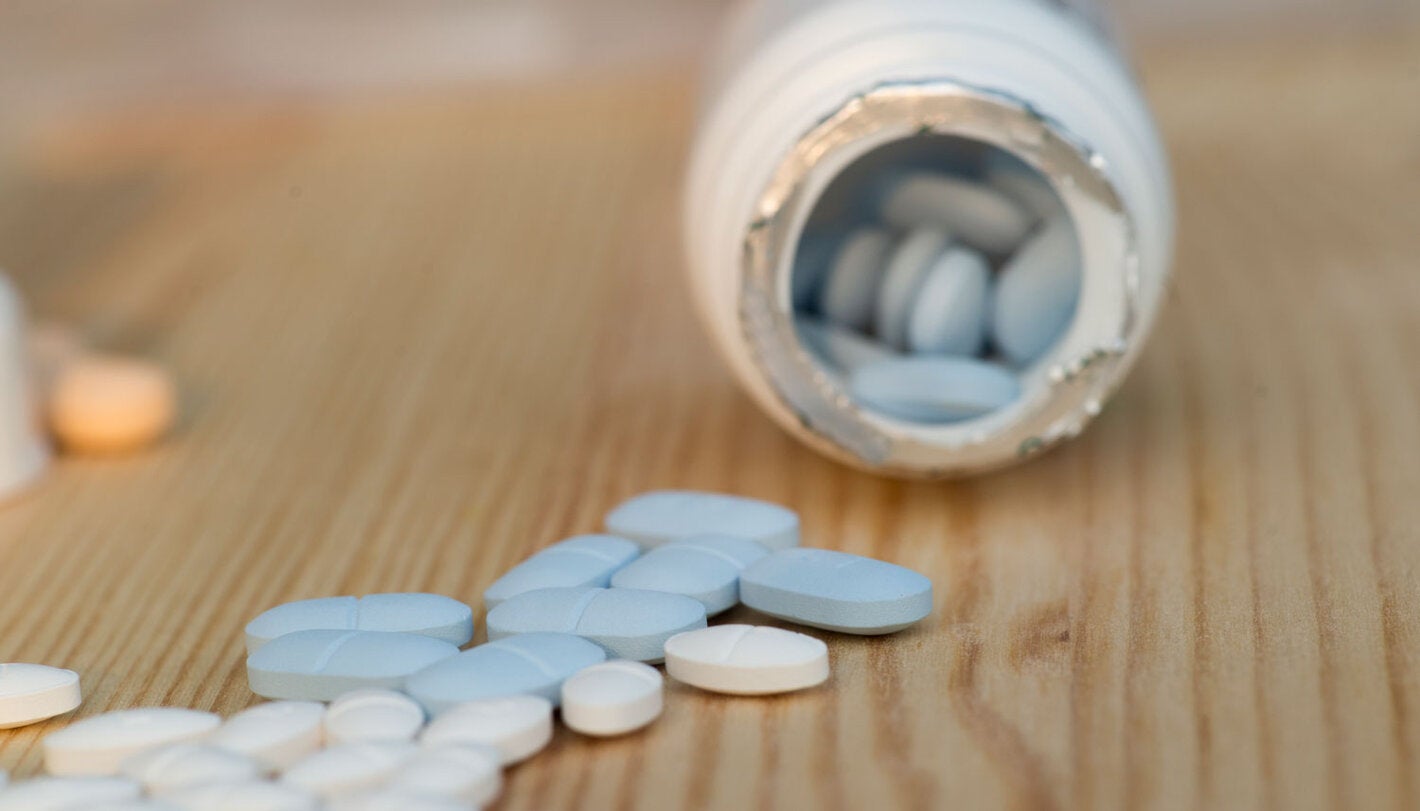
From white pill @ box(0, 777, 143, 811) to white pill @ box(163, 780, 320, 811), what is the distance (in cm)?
2

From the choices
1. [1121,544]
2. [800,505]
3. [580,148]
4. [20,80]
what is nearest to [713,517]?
[800,505]

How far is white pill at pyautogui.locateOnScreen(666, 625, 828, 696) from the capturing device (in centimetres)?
67

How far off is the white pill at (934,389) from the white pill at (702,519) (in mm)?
75

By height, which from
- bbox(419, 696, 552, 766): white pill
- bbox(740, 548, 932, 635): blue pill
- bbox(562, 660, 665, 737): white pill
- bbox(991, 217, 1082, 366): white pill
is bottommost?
bbox(419, 696, 552, 766): white pill

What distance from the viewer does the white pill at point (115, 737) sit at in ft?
2.09

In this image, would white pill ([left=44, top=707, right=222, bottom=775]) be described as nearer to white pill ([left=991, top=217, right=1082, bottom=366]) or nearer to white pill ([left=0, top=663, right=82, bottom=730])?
white pill ([left=0, top=663, right=82, bottom=730])

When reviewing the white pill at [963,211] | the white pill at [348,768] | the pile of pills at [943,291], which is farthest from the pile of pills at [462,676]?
the white pill at [963,211]

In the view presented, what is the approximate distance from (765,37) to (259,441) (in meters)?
0.41

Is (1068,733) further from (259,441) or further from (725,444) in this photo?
(259,441)

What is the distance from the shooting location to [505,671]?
665 millimetres

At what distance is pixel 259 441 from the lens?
1.00 m

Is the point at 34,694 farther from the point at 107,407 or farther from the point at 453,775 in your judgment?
the point at 107,407

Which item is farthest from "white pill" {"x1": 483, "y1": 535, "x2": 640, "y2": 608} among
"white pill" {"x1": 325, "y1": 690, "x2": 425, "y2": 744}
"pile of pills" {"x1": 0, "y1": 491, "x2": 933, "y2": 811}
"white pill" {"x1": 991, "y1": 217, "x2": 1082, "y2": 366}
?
"white pill" {"x1": 991, "y1": 217, "x2": 1082, "y2": 366}

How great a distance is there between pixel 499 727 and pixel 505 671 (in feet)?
0.14
